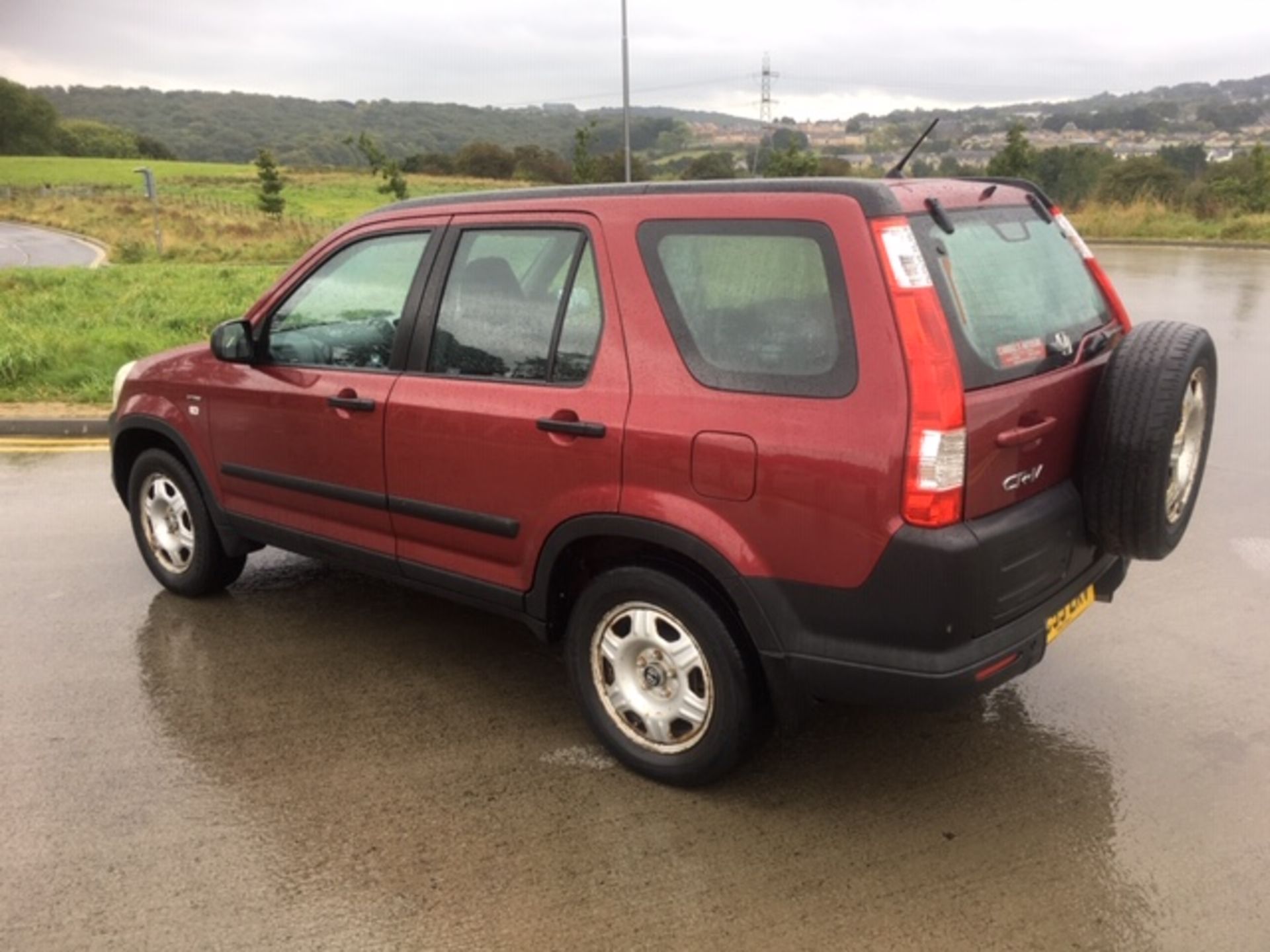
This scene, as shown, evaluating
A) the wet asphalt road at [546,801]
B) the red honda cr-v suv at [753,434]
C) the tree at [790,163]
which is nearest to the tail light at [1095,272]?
the red honda cr-v suv at [753,434]

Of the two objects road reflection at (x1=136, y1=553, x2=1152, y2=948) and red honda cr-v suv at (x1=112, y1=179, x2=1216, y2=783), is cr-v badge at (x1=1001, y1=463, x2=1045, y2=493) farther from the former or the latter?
road reflection at (x1=136, y1=553, x2=1152, y2=948)

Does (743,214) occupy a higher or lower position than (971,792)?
higher

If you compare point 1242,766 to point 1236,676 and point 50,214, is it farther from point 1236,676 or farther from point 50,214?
point 50,214

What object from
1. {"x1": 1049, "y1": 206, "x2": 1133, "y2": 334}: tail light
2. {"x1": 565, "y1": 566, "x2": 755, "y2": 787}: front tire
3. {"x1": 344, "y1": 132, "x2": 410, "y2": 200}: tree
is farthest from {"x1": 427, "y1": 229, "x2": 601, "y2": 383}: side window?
{"x1": 344, "y1": 132, "x2": 410, "y2": 200}: tree

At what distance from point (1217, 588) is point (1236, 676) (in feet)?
3.27

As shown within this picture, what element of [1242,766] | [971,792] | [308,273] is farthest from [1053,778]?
[308,273]

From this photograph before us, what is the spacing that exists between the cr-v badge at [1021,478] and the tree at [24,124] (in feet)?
443

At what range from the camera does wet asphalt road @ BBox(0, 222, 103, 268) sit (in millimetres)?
32625

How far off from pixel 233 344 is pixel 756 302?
2314mm

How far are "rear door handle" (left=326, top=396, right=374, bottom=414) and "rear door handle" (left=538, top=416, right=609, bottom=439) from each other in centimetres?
84

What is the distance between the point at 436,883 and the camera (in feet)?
9.43

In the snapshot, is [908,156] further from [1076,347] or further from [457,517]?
[457,517]

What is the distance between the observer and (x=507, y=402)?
3.43 metres

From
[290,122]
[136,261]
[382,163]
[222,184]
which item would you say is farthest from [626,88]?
[290,122]
